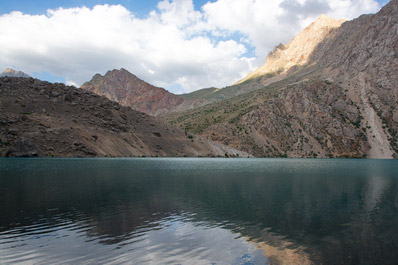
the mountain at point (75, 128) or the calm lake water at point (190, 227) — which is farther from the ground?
the mountain at point (75, 128)

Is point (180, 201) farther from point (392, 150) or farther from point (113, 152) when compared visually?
point (392, 150)

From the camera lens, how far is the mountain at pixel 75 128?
8819 centimetres

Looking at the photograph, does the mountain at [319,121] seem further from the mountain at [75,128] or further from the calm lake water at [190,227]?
the calm lake water at [190,227]

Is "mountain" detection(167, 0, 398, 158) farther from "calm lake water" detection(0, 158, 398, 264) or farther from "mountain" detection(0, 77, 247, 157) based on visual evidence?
"calm lake water" detection(0, 158, 398, 264)

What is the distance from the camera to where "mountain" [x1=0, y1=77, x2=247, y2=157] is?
289 feet

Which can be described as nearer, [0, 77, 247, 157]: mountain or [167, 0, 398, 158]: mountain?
[0, 77, 247, 157]: mountain

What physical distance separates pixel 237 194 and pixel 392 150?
170821 millimetres

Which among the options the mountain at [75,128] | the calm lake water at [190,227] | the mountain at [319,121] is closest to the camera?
the calm lake water at [190,227]

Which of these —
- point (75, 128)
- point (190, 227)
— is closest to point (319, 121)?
point (75, 128)

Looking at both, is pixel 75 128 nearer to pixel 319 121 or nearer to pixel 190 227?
pixel 190 227

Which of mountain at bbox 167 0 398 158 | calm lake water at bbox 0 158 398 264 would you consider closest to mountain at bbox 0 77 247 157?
mountain at bbox 167 0 398 158

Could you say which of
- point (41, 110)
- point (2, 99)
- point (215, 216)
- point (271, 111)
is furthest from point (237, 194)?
point (271, 111)

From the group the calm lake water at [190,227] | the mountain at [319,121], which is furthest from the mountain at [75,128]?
the calm lake water at [190,227]

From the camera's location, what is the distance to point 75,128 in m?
98.6
